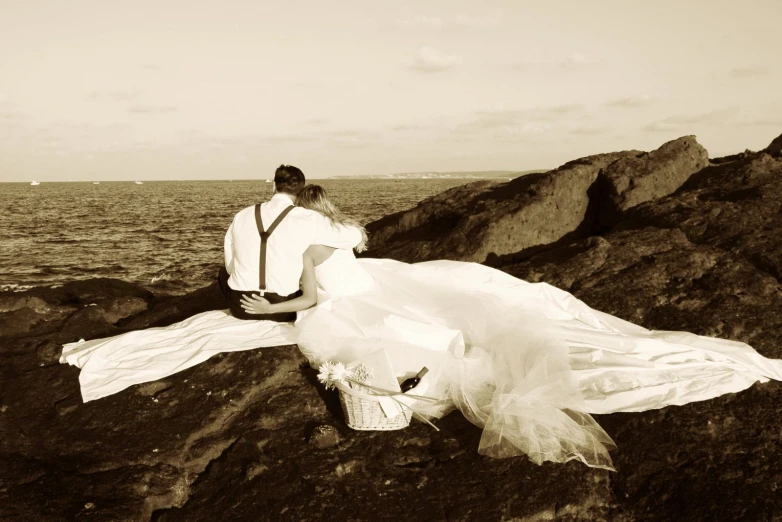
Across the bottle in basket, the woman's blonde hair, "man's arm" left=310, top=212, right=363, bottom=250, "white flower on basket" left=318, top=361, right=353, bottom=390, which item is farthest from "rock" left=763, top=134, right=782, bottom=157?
"white flower on basket" left=318, top=361, right=353, bottom=390

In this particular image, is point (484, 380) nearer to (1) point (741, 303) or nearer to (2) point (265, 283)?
(2) point (265, 283)

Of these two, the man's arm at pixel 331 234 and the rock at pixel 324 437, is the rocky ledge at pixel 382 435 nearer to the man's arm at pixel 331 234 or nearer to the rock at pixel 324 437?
the rock at pixel 324 437

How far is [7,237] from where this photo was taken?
91.5ft

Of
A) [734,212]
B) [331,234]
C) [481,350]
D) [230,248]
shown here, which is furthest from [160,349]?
[734,212]

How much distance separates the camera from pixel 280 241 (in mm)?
5707

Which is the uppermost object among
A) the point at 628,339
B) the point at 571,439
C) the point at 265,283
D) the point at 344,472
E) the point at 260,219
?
the point at 260,219

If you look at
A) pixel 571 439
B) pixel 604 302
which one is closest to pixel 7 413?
pixel 571 439

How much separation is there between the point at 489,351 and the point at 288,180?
8.47 ft

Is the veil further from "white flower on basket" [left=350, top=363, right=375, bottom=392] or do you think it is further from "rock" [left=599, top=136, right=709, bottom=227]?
"rock" [left=599, top=136, right=709, bottom=227]

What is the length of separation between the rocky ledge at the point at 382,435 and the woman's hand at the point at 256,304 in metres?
0.44

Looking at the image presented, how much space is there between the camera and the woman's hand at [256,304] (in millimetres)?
5988

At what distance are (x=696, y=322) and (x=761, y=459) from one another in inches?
93.5

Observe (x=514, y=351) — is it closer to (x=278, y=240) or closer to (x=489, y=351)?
(x=489, y=351)

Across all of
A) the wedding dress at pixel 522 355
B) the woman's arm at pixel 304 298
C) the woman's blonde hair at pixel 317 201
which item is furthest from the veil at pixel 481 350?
the woman's blonde hair at pixel 317 201
